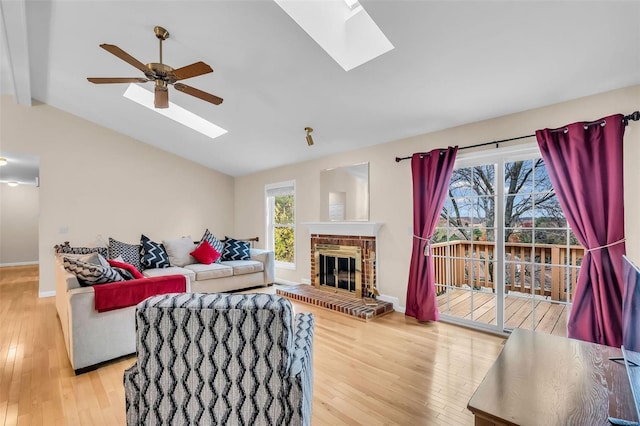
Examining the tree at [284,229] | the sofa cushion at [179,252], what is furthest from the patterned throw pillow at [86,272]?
the tree at [284,229]

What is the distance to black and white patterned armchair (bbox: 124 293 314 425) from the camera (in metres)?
1.28

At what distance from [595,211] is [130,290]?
4.13 m

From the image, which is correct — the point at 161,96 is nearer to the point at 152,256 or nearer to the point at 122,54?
the point at 122,54

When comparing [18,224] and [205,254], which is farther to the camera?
[18,224]

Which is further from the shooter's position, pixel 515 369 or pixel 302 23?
pixel 302 23

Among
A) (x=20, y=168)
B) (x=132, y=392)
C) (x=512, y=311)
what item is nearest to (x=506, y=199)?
(x=512, y=311)

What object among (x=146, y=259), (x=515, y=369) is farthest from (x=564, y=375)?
(x=146, y=259)

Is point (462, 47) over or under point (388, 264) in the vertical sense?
over

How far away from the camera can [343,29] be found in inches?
104

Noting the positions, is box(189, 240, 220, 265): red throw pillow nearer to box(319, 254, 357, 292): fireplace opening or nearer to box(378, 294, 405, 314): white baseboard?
box(319, 254, 357, 292): fireplace opening

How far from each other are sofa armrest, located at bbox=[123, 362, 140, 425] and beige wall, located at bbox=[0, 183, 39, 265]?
9.63 metres

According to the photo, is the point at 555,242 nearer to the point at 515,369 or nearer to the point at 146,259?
the point at 515,369

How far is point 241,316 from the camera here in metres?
1.28

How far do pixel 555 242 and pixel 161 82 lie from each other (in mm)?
4056
